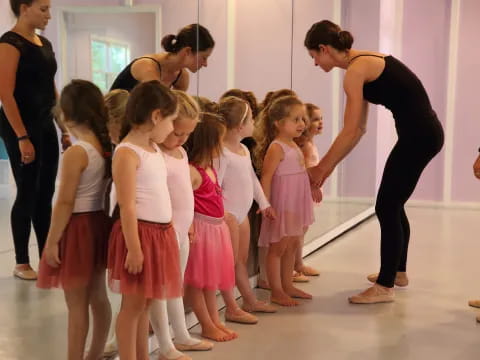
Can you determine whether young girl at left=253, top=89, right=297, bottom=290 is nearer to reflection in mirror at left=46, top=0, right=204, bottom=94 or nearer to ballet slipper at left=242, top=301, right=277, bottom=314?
ballet slipper at left=242, top=301, right=277, bottom=314

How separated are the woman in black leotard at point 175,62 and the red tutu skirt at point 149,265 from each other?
513 mm

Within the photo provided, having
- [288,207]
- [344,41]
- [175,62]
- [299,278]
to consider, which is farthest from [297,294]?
[175,62]

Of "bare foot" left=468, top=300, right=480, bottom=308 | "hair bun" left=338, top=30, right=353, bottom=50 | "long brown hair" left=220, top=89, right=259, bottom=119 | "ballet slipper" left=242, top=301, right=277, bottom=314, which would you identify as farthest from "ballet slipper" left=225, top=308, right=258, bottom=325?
"hair bun" left=338, top=30, right=353, bottom=50

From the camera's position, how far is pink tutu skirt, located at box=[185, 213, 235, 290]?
2.58m

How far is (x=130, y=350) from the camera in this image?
2068 mm

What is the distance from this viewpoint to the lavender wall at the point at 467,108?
6.54 meters

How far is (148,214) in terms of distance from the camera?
80.0 inches

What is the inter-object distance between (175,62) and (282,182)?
0.87 m

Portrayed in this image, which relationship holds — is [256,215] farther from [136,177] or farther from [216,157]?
[136,177]

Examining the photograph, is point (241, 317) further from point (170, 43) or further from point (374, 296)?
point (170, 43)

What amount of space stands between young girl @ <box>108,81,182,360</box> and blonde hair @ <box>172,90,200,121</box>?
18 cm

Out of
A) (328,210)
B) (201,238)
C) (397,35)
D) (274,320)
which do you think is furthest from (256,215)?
(397,35)

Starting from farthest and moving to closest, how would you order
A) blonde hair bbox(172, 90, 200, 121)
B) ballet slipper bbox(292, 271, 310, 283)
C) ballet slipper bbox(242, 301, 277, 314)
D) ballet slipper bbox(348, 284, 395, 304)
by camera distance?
ballet slipper bbox(292, 271, 310, 283), ballet slipper bbox(348, 284, 395, 304), ballet slipper bbox(242, 301, 277, 314), blonde hair bbox(172, 90, 200, 121)

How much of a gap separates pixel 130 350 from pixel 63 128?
28.2 inches
